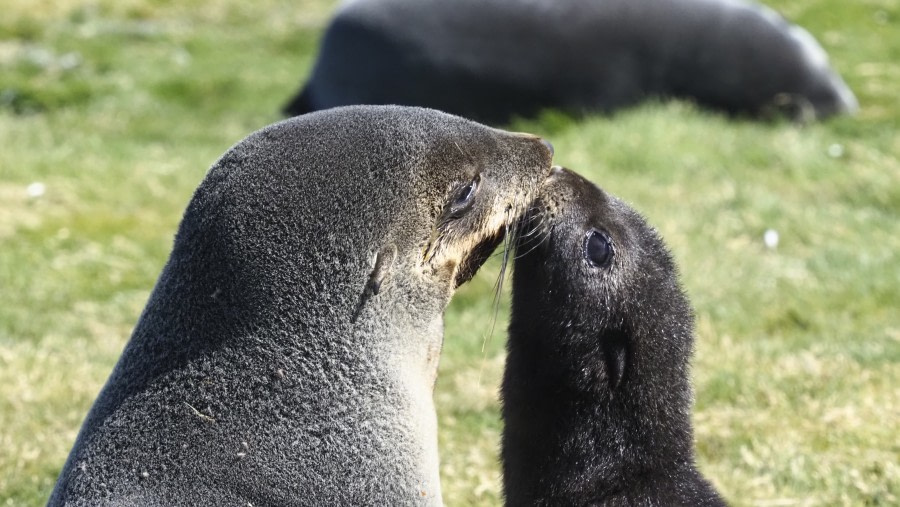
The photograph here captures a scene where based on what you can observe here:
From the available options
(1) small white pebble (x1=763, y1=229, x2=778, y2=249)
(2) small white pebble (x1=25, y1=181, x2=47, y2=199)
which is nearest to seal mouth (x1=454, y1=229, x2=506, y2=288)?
(1) small white pebble (x1=763, y1=229, x2=778, y2=249)

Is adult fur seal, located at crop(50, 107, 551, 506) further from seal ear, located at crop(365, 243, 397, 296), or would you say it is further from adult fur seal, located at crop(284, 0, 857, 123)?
adult fur seal, located at crop(284, 0, 857, 123)

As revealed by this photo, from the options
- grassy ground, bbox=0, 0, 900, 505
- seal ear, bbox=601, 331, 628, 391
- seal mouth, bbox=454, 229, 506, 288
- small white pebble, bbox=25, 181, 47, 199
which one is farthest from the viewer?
small white pebble, bbox=25, 181, 47, 199

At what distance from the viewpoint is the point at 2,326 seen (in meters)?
7.76

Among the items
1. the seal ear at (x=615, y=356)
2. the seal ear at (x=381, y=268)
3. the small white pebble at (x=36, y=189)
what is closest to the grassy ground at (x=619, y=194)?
the small white pebble at (x=36, y=189)

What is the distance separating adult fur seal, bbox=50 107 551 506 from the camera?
3443 millimetres

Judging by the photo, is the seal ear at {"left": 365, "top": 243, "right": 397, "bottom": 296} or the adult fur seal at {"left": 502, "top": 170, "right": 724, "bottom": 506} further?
the adult fur seal at {"left": 502, "top": 170, "right": 724, "bottom": 506}

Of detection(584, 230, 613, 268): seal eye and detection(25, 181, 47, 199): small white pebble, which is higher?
detection(584, 230, 613, 268): seal eye

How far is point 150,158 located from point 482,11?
3693mm

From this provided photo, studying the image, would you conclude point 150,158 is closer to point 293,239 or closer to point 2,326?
point 2,326

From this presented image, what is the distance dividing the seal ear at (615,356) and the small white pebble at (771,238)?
497 centimetres

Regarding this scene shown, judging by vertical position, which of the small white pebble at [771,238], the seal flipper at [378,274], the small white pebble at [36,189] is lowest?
the small white pebble at [36,189]

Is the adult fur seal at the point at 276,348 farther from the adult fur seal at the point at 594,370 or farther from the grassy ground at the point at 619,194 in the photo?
the grassy ground at the point at 619,194

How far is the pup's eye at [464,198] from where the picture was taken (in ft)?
12.3

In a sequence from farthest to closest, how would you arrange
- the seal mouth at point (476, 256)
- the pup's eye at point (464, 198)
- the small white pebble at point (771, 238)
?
the small white pebble at point (771, 238) < the seal mouth at point (476, 256) < the pup's eye at point (464, 198)
